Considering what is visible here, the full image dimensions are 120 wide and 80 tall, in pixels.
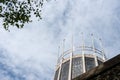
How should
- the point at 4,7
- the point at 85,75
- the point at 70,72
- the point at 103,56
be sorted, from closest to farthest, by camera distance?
the point at 85,75, the point at 4,7, the point at 70,72, the point at 103,56

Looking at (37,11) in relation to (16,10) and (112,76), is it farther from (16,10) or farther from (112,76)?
(112,76)

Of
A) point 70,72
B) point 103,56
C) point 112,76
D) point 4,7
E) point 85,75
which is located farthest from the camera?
point 103,56

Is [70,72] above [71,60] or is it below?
below

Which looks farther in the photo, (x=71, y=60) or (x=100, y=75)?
(x=71, y=60)

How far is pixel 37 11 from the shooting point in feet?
31.2

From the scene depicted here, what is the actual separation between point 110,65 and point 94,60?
2403 cm

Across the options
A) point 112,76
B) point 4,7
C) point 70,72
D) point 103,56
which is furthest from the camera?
point 103,56

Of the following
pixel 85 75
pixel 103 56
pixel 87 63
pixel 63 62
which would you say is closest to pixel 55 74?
pixel 63 62

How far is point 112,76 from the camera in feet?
17.5

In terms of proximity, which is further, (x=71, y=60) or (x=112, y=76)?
(x=71, y=60)

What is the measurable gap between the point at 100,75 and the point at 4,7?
560 cm

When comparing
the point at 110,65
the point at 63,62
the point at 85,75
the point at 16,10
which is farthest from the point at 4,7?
the point at 63,62

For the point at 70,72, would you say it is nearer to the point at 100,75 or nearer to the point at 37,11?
the point at 37,11

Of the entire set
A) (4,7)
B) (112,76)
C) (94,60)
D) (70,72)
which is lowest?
(112,76)
